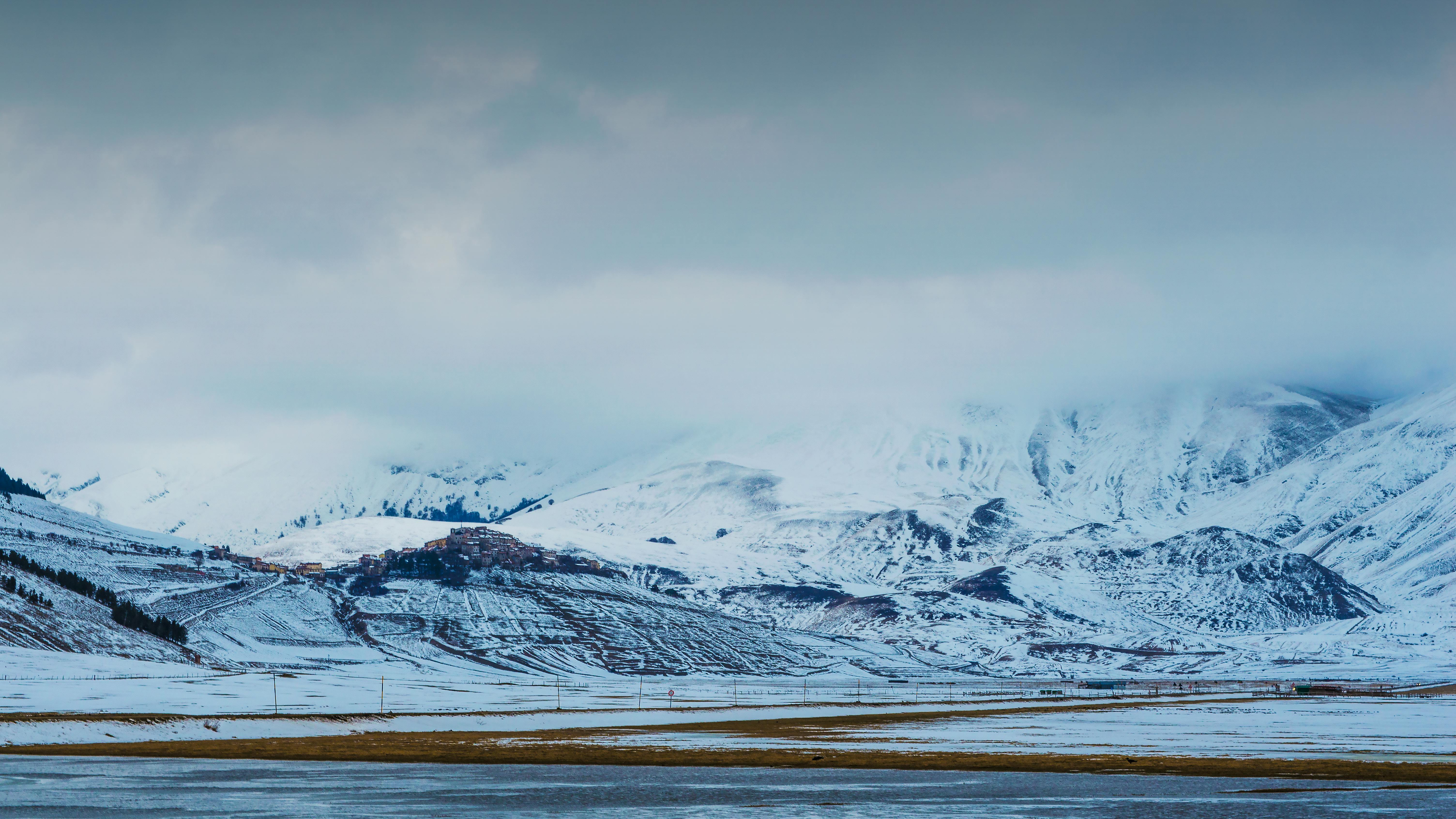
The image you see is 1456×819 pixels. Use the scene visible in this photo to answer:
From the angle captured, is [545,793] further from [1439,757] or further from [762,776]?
[1439,757]

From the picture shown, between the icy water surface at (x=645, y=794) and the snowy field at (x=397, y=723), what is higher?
the icy water surface at (x=645, y=794)

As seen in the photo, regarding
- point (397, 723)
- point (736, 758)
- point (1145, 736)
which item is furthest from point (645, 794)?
point (397, 723)

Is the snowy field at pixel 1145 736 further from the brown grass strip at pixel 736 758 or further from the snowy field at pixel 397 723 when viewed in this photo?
the snowy field at pixel 397 723

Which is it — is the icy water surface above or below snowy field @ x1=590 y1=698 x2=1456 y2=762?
above

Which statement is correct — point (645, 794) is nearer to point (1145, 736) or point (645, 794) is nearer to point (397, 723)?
point (1145, 736)

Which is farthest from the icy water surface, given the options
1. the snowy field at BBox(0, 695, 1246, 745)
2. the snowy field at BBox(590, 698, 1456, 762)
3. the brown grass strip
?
the snowy field at BBox(0, 695, 1246, 745)

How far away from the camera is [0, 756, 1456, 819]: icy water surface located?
170ft

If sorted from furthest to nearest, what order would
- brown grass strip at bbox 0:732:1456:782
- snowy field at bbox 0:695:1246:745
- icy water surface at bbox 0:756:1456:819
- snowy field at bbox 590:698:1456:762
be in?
snowy field at bbox 0:695:1246:745, snowy field at bbox 590:698:1456:762, brown grass strip at bbox 0:732:1456:782, icy water surface at bbox 0:756:1456:819

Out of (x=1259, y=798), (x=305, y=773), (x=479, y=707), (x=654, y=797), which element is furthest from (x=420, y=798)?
(x=479, y=707)

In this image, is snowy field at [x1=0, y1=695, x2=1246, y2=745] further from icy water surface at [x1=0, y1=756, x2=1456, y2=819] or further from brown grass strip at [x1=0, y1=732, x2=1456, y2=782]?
icy water surface at [x1=0, y1=756, x2=1456, y2=819]

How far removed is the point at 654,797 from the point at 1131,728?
8101 cm

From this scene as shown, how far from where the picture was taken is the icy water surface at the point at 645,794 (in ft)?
170

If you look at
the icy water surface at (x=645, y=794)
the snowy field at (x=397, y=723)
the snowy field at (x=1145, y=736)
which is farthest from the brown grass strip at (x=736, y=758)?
the snowy field at (x=397, y=723)

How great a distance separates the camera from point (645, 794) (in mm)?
60719
